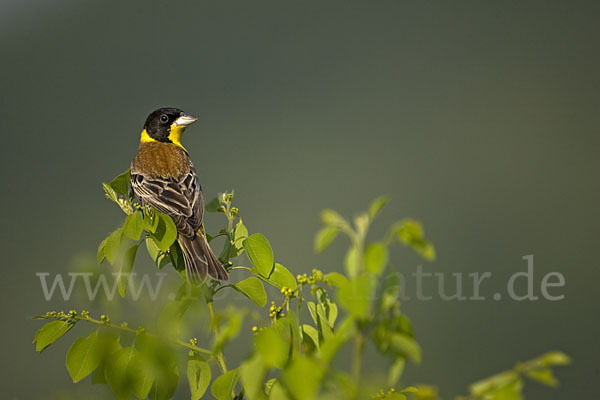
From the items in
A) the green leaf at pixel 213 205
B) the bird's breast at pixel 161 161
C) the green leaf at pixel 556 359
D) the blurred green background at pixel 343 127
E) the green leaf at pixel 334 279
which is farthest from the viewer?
the blurred green background at pixel 343 127

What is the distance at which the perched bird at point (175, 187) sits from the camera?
121cm

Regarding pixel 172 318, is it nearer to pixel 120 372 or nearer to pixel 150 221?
pixel 120 372

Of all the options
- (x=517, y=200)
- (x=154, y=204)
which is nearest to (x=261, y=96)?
(x=517, y=200)

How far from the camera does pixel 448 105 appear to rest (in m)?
5.94

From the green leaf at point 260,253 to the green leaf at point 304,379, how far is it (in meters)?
0.47

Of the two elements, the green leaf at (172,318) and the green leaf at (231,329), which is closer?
the green leaf at (231,329)

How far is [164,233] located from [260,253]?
8.5 inches

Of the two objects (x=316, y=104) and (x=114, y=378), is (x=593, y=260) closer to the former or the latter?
(x=316, y=104)

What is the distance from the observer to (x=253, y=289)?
0.97m

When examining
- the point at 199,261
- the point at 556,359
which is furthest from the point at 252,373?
the point at 199,261

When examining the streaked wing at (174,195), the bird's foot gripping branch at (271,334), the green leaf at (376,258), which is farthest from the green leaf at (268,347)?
the streaked wing at (174,195)

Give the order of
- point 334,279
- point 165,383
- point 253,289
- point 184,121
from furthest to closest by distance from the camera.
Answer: point 184,121, point 253,289, point 165,383, point 334,279

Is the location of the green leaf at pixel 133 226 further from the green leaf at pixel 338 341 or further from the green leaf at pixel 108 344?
the green leaf at pixel 338 341

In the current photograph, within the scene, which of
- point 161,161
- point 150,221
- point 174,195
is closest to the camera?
point 150,221
